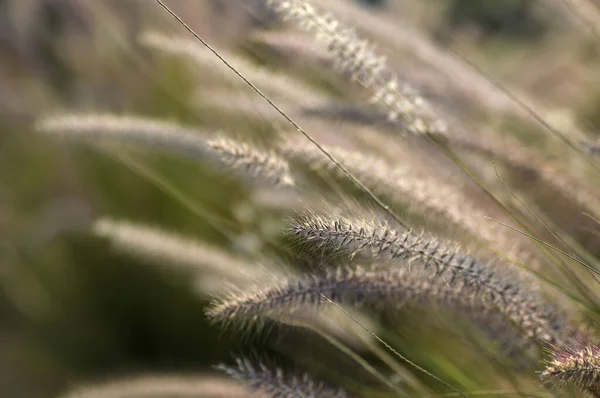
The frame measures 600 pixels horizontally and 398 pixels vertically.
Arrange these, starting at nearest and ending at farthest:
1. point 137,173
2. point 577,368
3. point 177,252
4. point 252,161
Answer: point 577,368, point 252,161, point 177,252, point 137,173

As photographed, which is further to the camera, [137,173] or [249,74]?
[137,173]

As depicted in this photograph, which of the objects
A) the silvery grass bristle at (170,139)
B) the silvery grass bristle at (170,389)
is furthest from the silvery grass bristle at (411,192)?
A: the silvery grass bristle at (170,389)

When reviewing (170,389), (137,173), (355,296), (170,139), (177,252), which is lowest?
(170,389)

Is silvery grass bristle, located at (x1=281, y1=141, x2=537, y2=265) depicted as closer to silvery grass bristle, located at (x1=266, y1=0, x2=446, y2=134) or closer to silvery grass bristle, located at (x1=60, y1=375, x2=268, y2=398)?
silvery grass bristle, located at (x1=266, y1=0, x2=446, y2=134)

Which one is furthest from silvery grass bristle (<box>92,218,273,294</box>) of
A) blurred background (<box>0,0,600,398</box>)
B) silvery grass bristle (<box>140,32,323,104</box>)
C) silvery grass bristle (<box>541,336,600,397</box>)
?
silvery grass bristle (<box>541,336,600,397</box>)

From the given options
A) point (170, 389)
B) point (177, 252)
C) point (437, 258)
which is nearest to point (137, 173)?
point (177, 252)

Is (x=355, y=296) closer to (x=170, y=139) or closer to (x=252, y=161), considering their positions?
(x=252, y=161)

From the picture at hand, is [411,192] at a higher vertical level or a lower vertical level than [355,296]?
higher
